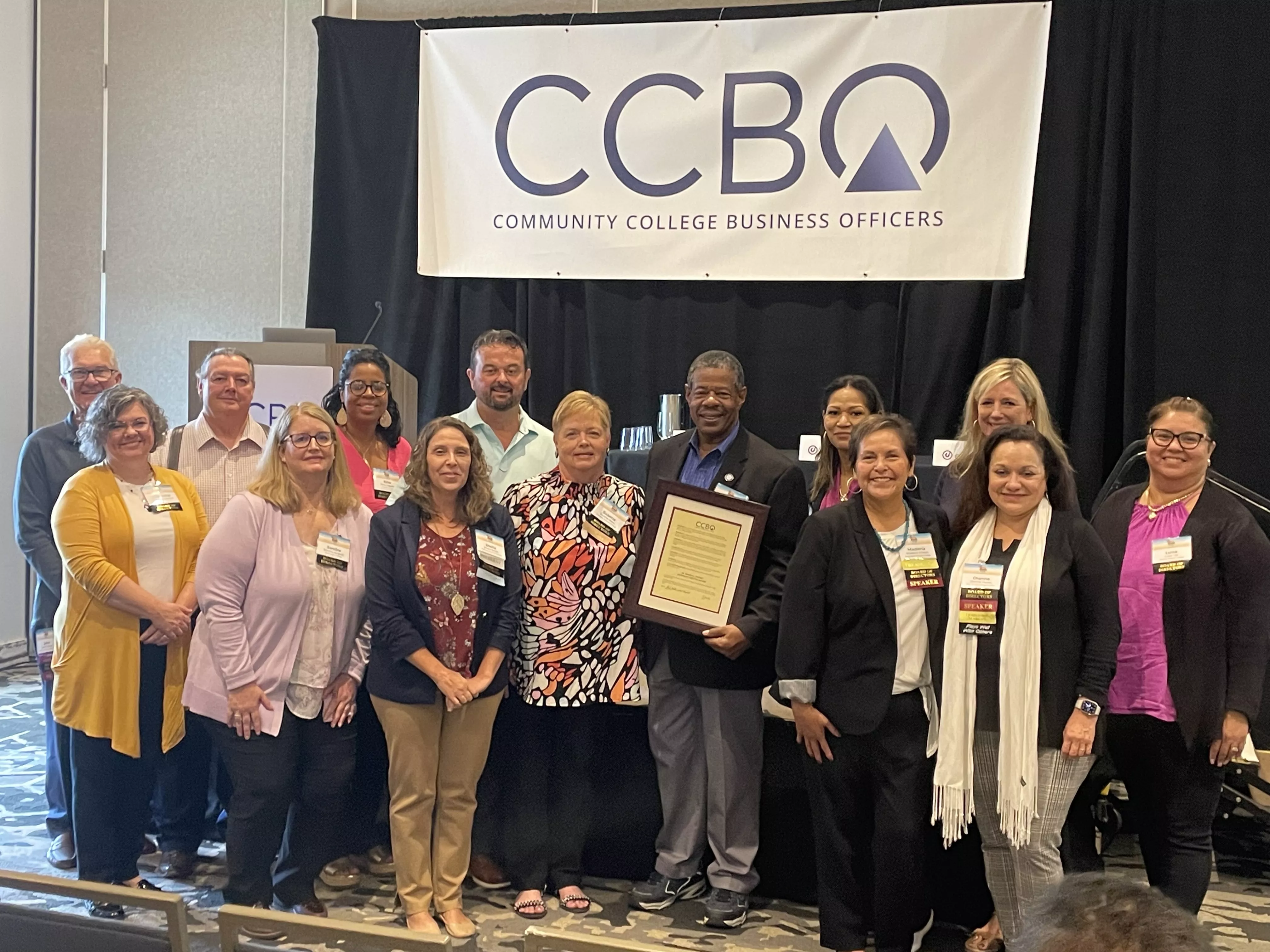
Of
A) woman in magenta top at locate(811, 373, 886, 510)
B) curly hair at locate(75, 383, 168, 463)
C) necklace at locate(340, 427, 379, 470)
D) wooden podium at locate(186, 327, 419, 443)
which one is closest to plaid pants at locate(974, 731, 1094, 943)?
woman in magenta top at locate(811, 373, 886, 510)

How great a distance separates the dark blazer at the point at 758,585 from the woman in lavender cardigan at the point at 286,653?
0.94 meters

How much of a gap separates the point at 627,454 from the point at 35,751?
298cm

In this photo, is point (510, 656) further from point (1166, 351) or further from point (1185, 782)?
point (1166, 351)

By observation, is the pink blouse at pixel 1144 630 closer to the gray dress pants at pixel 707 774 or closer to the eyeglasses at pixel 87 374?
the gray dress pants at pixel 707 774

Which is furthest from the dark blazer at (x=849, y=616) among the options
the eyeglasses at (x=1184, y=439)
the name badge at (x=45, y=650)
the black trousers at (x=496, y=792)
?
the name badge at (x=45, y=650)

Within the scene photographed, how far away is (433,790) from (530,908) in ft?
1.66

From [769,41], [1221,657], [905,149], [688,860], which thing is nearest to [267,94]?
[769,41]

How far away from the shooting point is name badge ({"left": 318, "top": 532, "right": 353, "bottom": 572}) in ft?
9.79

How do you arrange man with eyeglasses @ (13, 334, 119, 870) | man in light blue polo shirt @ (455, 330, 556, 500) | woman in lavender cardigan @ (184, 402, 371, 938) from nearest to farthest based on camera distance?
1. woman in lavender cardigan @ (184, 402, 371, 938)
2. man with eyeglasses @ (13, 334, 119, 870)
3. man in light blue polo shirt @ (455, 330, 556, 500)

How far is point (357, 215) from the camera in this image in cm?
593

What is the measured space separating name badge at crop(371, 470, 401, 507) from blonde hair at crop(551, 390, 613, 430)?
2.14 ft

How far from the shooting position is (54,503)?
3.65 m

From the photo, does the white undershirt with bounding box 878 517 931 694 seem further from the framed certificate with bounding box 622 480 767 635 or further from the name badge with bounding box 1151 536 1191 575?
the name badge with bounding box 1151 536 1191 575

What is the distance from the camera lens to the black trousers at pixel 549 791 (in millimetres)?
3221
